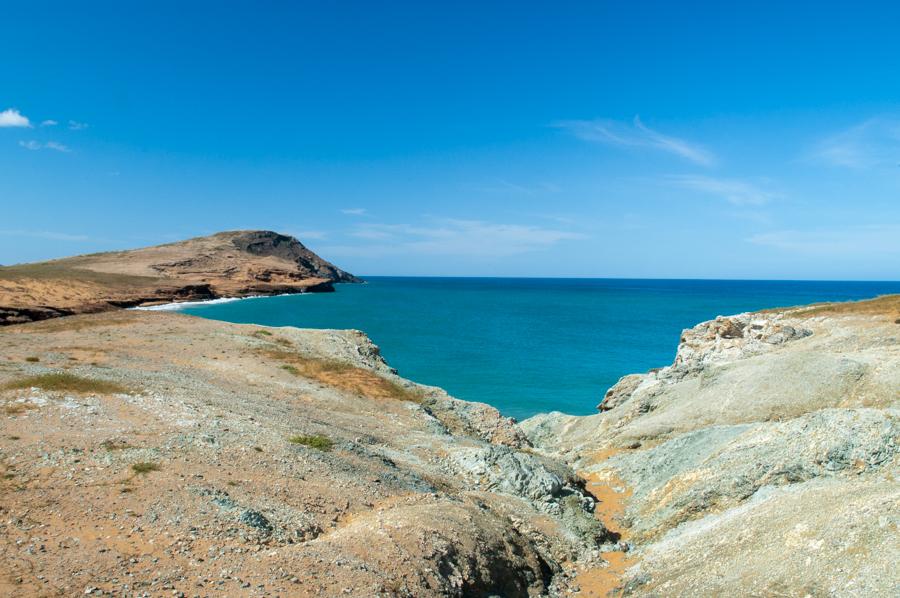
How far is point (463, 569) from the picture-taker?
546 inches

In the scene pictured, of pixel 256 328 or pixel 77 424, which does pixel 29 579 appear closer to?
pixel 77 424

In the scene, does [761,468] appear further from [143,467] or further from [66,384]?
[66,384]

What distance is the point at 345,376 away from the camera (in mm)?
37938

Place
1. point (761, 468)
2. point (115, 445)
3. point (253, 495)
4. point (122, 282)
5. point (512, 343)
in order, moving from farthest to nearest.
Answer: point (122, 282)
point (512, 343)
point (761, 468)
point (115, 445)
point (253, 495)

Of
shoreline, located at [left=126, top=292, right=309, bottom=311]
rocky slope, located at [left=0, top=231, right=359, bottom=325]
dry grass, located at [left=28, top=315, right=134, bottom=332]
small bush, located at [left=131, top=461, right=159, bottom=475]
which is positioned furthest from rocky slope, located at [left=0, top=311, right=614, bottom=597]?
shoreline, located at [left=126, top=292, right=309, bottom=311]

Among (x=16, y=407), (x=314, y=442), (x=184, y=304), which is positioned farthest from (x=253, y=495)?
(x=184, y=304)

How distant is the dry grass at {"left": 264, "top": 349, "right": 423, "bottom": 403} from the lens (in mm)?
35625

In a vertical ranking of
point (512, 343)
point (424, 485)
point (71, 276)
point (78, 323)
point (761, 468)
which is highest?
point (71, 276)

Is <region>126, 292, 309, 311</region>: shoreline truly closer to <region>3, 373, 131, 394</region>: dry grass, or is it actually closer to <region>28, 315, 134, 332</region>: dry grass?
<region>28, 315, 134, 332</region>: dry grass

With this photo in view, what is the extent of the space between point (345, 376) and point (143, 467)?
22450mm

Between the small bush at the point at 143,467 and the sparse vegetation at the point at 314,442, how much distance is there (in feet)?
18.1

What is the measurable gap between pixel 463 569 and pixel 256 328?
4025 centimetres

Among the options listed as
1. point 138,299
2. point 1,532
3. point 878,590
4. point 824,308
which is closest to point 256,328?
point 1,532

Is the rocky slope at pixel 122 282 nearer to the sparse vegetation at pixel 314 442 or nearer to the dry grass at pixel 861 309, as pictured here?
the sparse vegetation at pixel 314 442
